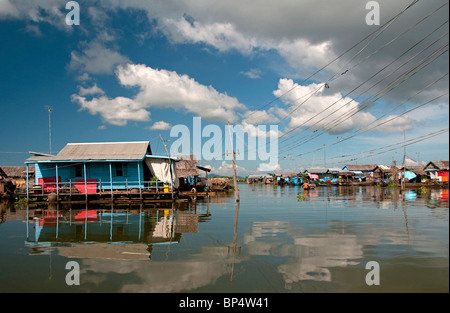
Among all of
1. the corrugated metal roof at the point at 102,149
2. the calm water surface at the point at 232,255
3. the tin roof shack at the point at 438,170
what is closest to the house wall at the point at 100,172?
the corrugated metal roof at the point at 102,149

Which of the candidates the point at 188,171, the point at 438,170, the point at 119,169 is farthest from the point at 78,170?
the point at 438,170

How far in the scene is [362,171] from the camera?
241ft

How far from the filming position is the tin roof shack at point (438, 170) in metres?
52.9

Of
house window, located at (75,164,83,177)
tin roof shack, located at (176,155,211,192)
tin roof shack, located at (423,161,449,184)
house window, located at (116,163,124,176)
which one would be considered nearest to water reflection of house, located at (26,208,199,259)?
house window, located at (116,163,124,176)

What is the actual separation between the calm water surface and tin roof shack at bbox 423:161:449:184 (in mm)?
49602

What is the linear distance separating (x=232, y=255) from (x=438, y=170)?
6120 centimetres

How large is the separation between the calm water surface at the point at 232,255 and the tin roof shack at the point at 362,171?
60.8m

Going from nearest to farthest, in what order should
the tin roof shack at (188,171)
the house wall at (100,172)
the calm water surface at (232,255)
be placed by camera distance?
the calm water surface at (232,255), the house wall at (100,172), the tin roof shack at (188,171)

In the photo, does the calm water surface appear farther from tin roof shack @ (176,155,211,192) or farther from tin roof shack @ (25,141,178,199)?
tin roof shack @ (176,155,211,192)

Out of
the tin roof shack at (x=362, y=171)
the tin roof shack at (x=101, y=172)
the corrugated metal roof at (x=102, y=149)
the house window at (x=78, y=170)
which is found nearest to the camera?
the tin roof shack at (x=101, y=172)

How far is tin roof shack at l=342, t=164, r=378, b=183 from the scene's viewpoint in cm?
6997

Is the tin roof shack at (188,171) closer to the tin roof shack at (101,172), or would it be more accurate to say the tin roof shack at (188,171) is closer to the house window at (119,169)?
the tin roof shack at (101,172)

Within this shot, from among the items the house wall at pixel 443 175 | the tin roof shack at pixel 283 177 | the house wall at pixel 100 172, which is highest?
the house wall at pixel 100 172
